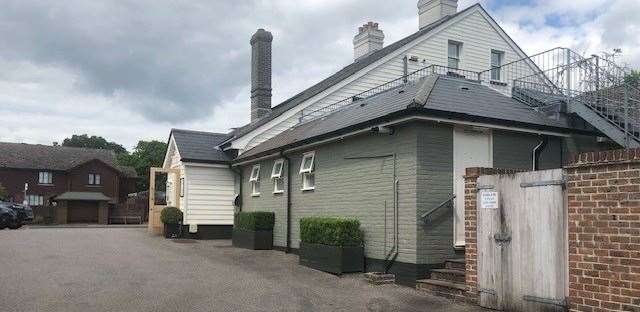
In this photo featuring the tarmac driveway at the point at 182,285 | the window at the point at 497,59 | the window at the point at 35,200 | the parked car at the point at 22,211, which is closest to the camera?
the tarmac driveway at the point at 182,285

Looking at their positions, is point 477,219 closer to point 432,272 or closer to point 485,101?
point 432,272

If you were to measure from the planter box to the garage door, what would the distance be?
1822 inches

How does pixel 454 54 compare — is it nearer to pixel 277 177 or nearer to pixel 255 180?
pixel 255 180

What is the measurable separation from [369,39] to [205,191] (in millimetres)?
10598

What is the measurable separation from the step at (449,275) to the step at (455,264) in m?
0.21

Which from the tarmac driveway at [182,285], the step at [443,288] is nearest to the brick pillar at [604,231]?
the tarmac driveway at [182,285]

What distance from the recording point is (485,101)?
43.4 ft

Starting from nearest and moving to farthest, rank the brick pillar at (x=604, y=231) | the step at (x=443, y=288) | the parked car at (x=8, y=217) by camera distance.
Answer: the brick pillar at (x=604, y=231), the step at (x=443, y=288), the parked car at (x=8, y=217)

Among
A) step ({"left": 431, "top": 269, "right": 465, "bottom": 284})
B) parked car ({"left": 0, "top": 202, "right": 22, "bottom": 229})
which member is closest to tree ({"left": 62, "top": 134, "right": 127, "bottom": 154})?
parked car ({"left": 0, "top": 202, "right": 22, "bottom": 229})

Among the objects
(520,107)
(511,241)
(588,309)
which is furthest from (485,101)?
(588,309)

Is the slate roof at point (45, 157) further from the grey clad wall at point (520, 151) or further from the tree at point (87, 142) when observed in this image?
the grey clad wall at point (520, 151)

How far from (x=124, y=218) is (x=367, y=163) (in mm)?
45782

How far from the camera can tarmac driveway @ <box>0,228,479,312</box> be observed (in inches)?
358

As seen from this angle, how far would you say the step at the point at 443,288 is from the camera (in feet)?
31.2
